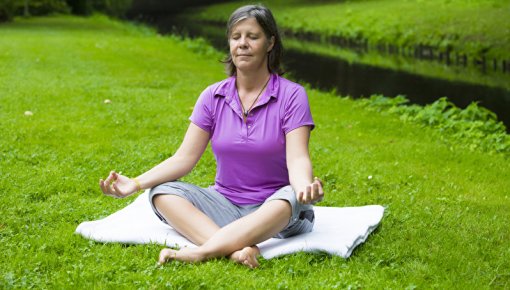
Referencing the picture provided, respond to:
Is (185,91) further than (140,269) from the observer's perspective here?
Yes

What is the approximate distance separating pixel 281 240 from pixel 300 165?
0.53 metres

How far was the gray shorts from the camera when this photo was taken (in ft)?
15.1

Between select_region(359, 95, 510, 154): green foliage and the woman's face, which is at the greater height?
the woman's face

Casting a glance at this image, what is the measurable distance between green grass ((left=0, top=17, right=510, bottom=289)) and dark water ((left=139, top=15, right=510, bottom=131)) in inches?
110

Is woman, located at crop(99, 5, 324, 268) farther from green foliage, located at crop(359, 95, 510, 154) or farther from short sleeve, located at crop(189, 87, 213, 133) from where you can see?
green foliage, located at crop(359, 95, 510, 154)

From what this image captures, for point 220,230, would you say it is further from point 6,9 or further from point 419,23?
point 6,9

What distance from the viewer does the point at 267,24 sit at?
15.0 feet

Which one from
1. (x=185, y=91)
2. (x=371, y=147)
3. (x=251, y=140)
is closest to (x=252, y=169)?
(x=251, y=140)

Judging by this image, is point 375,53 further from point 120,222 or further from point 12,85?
point 120,222

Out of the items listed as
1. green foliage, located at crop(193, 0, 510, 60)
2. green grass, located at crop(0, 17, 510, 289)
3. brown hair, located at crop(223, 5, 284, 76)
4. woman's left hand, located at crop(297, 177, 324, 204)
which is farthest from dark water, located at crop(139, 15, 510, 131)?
woman's left hand, located at crop(297, 177, 324, 204)

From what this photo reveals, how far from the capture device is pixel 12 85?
11.7 metres

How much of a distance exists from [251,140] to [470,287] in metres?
1.50

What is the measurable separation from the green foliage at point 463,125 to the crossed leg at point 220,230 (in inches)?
185

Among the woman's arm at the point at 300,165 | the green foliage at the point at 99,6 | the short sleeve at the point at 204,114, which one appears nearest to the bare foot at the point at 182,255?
the woman's arm at the point at 300,165
